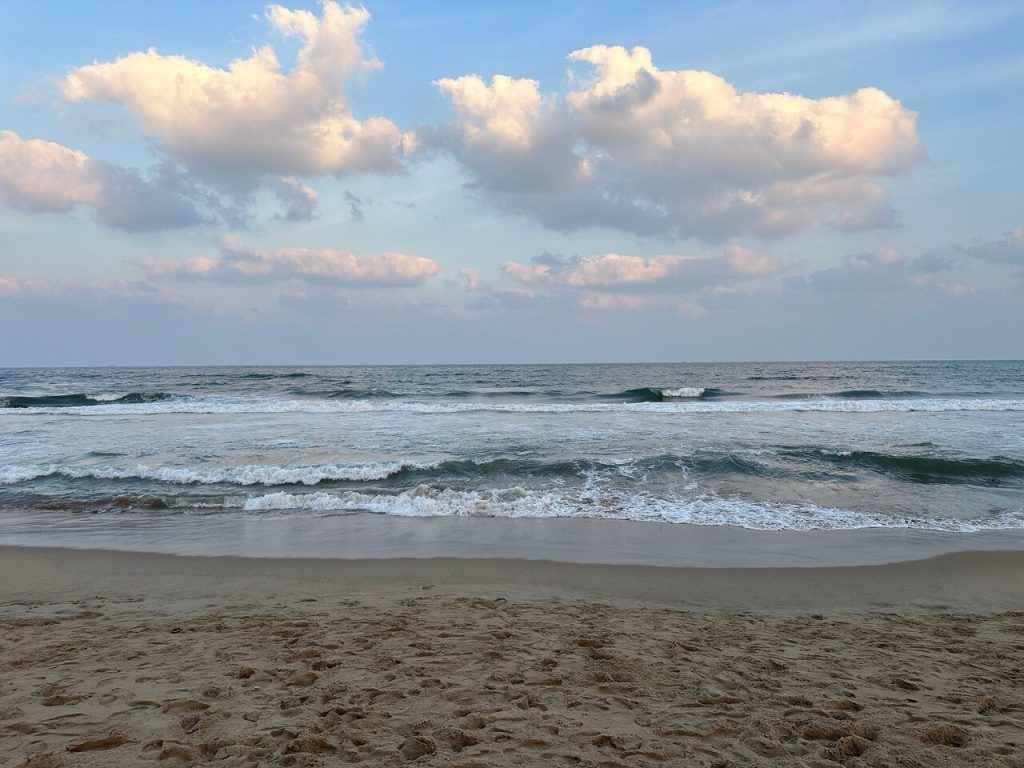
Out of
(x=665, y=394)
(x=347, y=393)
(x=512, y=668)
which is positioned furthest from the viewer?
(x=665, y=394)

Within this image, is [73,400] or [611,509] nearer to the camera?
[611,509]

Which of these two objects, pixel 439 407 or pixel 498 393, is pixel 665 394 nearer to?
pixel 498 393

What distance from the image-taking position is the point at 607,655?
4.23 m

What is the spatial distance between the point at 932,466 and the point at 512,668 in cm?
1368

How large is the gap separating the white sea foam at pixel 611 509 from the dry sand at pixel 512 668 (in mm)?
2590

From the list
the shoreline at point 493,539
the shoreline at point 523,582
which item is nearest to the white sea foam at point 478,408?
the shoreline at point 493,539

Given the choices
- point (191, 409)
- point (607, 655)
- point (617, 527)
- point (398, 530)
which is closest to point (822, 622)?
point (607, 655)

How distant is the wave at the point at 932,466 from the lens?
12.5 metres

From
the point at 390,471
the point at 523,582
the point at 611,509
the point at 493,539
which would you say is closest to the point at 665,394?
the point at 390,471

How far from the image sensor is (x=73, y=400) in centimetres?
3444

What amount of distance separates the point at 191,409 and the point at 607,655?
29.0m

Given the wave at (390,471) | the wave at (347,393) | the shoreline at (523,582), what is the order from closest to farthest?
the shoreline at (523,582) → the wave at (390,471) → the wave at (347,393)

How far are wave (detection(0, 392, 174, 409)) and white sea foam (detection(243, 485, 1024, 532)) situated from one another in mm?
26883

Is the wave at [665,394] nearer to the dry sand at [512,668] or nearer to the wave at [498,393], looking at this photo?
the wave at [498,393]
